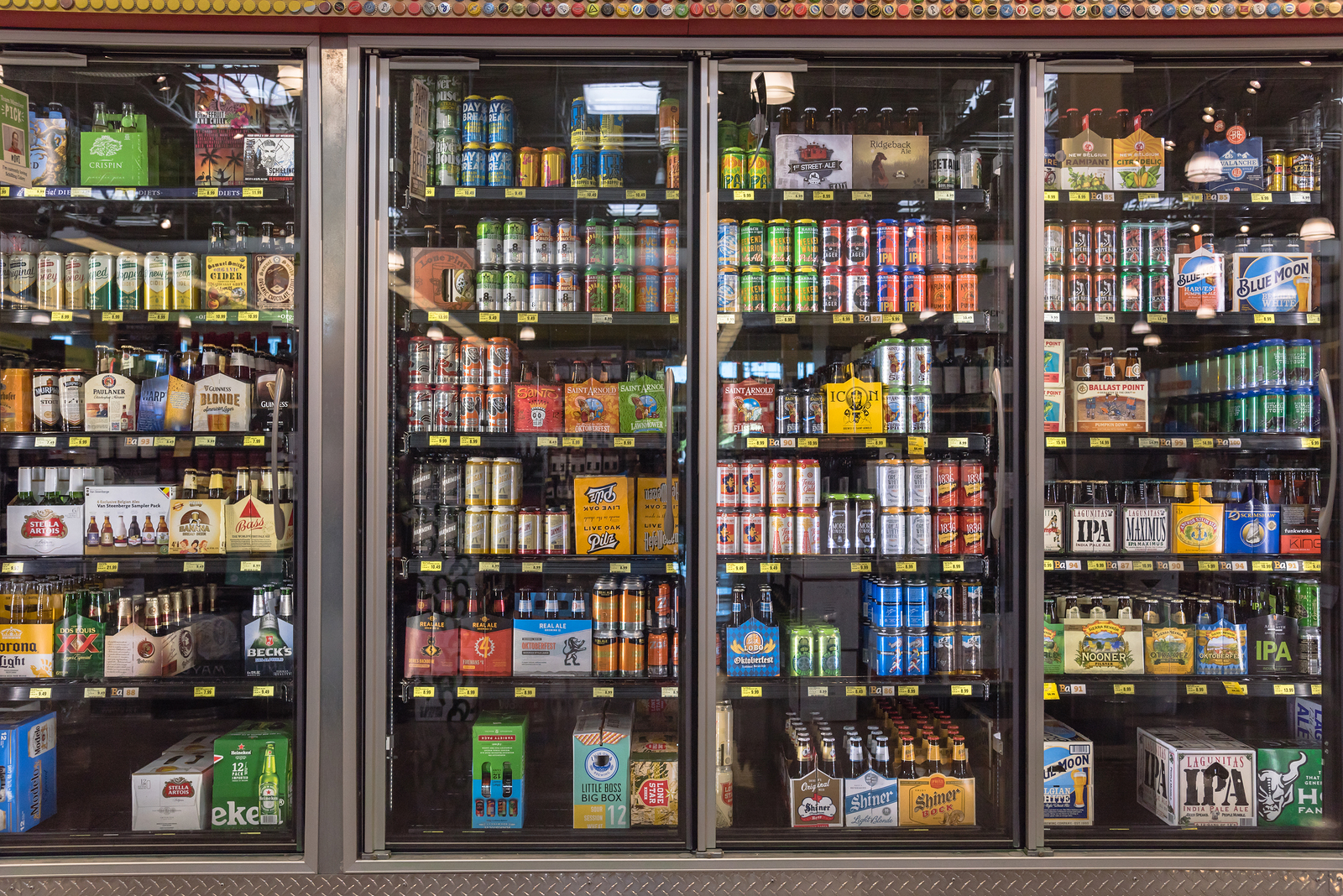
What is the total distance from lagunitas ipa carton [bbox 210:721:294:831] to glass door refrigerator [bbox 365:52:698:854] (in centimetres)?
35

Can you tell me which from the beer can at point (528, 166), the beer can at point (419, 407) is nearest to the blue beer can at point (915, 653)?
the beer can at point (419, 407)

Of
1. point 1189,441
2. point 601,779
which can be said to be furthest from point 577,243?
point 1189,441

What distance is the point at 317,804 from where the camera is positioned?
2295 mm

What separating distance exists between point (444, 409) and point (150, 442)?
96cm

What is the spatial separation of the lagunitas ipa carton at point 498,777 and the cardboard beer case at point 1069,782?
5.70 feet

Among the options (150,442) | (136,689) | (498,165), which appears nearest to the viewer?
(136,689)

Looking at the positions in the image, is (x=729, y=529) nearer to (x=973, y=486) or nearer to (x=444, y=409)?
(x=973, y=486)

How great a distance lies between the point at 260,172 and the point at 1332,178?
3587 millimetres

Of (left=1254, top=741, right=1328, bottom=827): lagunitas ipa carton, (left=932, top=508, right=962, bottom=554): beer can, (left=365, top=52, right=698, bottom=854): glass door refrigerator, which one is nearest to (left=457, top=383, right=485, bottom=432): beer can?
(left=365, top=52, right=698, bottom=854): glass door refrigerator

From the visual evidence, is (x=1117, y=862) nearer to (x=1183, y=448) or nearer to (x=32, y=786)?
(x=1183, y=448)

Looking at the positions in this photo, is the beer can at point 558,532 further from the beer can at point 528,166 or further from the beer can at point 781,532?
the beer can at point 528,166

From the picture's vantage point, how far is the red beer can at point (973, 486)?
2.54 m

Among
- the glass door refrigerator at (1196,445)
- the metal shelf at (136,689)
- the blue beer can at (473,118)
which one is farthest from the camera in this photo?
the blue beer can at (473,118)

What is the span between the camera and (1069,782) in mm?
2475
